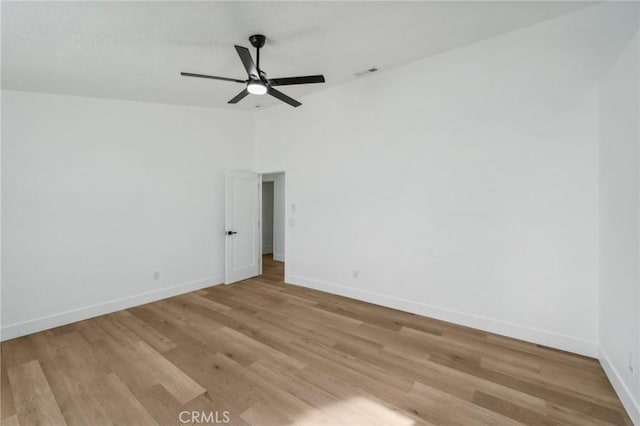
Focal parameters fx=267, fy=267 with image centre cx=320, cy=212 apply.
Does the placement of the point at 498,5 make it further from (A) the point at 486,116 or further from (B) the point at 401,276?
(B) the point at 401,276

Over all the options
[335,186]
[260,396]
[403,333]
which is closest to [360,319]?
[403,333]

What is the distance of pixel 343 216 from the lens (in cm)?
429

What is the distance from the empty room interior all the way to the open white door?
1.80ft

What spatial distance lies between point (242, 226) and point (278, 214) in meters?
2.12

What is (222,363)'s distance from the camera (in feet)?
8.30

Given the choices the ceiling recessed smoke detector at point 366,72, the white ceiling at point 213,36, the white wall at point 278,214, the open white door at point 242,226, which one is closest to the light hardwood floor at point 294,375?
the open white door at point 242,226

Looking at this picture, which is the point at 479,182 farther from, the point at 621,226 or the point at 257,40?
the point at 257,40

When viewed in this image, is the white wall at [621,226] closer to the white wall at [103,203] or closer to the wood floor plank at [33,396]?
the wood floor plank at [33,396]

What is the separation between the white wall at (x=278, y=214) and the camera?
7.11 metres

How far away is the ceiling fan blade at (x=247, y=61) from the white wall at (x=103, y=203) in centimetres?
256

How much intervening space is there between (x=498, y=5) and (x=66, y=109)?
16.5 ft

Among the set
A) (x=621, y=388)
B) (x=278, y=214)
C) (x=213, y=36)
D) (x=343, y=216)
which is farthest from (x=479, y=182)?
(x=278, y=214)

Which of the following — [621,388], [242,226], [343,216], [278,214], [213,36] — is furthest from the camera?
[278,214]

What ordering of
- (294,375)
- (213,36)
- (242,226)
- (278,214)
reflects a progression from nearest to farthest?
(294,375) → (213,36) → (242,226) → (278,214)
